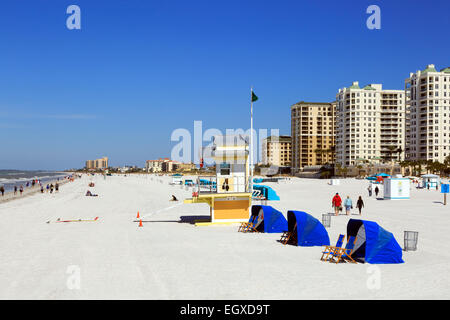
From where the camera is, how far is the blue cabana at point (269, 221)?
70.4ft

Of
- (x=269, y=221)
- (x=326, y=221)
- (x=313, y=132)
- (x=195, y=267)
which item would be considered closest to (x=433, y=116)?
(x=313, y=132)

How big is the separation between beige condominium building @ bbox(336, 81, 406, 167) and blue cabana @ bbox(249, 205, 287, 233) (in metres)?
147

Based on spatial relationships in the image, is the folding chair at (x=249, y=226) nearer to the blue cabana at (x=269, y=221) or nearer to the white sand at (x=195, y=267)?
the blue cabana at (x=269, y=221)

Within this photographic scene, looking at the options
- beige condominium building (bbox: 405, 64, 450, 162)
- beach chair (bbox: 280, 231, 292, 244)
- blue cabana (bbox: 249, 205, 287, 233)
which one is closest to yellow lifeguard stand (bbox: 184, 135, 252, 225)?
blue cabana (bbox: 249, 205, 287, 233)

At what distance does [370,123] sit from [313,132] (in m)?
33.5

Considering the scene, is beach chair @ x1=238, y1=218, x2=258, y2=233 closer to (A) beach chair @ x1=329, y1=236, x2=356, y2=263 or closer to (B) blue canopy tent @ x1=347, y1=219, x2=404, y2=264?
(A) beach chair @ x1=329, y1=236, x2=356, y2=263

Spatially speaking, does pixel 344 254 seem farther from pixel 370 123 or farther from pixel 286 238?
pixel 370 123

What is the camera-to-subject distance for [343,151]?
16700 cm

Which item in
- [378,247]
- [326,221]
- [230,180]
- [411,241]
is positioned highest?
[230,180]

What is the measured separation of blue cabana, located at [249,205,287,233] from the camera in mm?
21469

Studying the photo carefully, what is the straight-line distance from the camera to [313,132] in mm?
194500

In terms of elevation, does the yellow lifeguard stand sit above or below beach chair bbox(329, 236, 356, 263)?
above

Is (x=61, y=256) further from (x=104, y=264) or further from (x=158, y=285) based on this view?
(x=158, y=285)

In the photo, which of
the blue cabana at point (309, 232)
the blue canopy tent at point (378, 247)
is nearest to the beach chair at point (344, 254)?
the blue canopy tent at point (378, 247)
